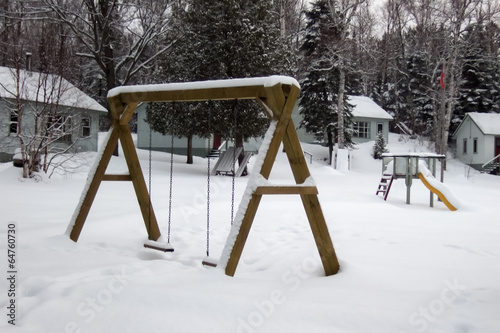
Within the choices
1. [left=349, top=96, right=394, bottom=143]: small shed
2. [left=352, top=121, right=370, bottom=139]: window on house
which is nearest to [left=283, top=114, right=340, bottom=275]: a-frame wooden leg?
[left=349, top=96, right=394, bottom=143]: small shed

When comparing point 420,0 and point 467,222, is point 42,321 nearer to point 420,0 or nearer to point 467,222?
point 467,222

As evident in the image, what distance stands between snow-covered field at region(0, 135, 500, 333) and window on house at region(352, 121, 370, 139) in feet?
90.1

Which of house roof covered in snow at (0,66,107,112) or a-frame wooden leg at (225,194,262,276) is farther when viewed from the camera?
house roof covered in snow at (0,66,107,112)

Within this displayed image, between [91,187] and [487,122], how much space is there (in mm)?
30368

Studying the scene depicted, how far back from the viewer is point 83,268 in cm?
347

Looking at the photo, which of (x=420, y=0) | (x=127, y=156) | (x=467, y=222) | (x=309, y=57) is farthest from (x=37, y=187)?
(x=420, y=0)

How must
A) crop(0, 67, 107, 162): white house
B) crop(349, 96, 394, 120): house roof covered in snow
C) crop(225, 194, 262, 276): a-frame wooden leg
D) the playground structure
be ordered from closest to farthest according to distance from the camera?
crop(225, 194, 262, 276): a-frame wooden leg
the playground structure
crop(0, 67, 107, 162): white house
crop(349, 96, 394, 120): house roof covered in snow

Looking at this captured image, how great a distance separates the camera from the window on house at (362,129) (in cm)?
3384

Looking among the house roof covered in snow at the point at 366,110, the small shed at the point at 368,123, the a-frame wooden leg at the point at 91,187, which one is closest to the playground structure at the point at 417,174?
the a-frame wooden leg at the point at 91,187

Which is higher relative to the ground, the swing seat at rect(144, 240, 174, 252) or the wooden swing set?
the wooden swing set

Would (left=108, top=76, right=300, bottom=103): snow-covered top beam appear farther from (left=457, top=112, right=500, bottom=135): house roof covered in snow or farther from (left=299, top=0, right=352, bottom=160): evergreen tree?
(left=457, top=112, right=500, bottom=135): house roof covered in snow

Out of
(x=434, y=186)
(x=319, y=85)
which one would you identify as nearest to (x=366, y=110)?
(x=319, y=85)

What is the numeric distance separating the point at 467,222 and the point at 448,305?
4.87 meters

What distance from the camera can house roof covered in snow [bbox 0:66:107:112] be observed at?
12.4 meters
